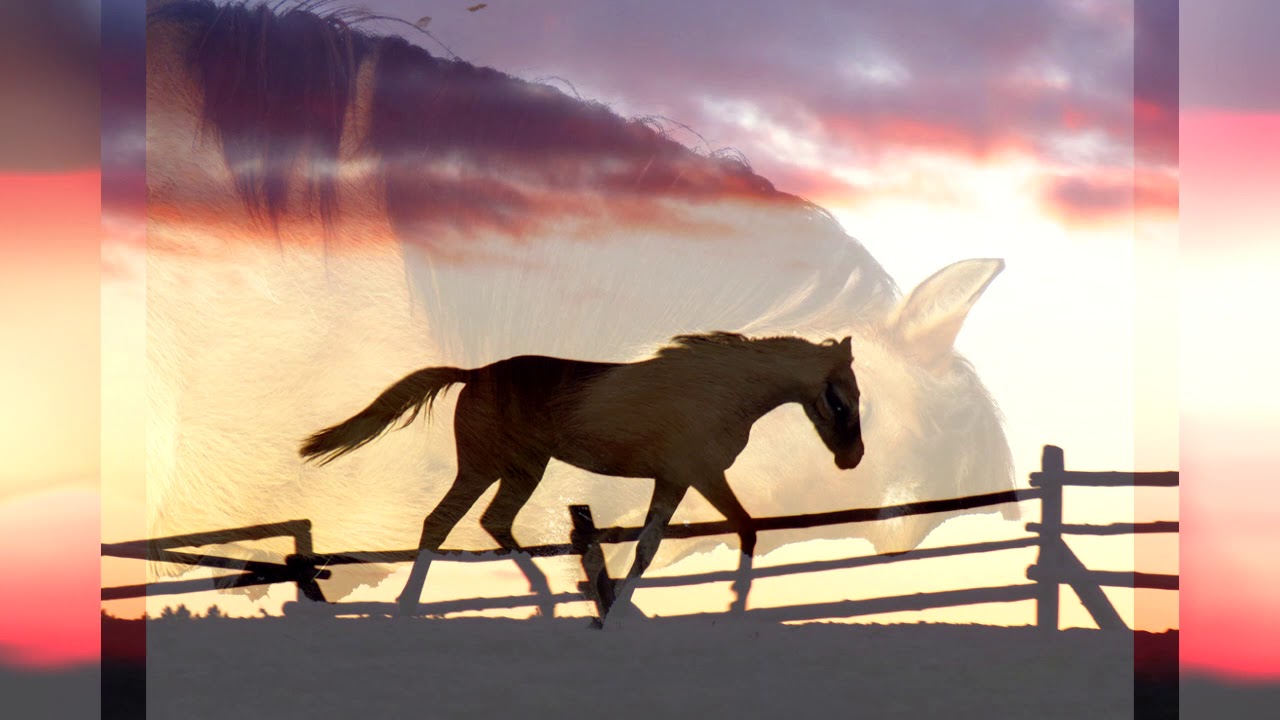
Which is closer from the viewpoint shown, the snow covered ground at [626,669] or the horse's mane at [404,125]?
the snow covered ground at [626,669]

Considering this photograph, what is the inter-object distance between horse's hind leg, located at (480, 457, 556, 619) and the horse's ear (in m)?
1.32

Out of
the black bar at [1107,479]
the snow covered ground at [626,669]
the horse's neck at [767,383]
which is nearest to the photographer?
the snow covered ground at [626,669]

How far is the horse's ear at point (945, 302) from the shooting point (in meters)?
3.32

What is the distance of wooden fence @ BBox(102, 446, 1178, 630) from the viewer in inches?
131

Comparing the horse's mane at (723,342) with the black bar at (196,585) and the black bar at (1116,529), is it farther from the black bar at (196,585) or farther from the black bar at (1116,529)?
the black bar at (196,585)

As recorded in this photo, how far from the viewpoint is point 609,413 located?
3408 mm

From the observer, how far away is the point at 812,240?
3.37 metres

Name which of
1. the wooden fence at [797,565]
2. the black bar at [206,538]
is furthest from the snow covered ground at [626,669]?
the black bar at [206,538]

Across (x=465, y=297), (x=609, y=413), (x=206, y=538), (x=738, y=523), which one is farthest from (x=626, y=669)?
(x=206, y=538)

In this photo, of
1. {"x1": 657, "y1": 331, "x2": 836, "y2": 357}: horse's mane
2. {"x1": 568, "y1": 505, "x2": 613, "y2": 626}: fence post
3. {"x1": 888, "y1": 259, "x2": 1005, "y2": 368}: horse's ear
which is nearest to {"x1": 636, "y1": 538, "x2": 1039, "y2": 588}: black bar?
{"x1": 568, "y1": 505, "x2": 613, "y2": 626}: fence post

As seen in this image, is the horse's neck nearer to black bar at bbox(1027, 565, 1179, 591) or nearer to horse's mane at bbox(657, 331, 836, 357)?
horse's mane at bbox(657, 331, 836, 357)

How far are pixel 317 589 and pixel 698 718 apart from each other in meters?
1.41

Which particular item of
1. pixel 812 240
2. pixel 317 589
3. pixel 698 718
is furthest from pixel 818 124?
pixel 317 589

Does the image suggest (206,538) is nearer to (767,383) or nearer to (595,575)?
(595,575)
